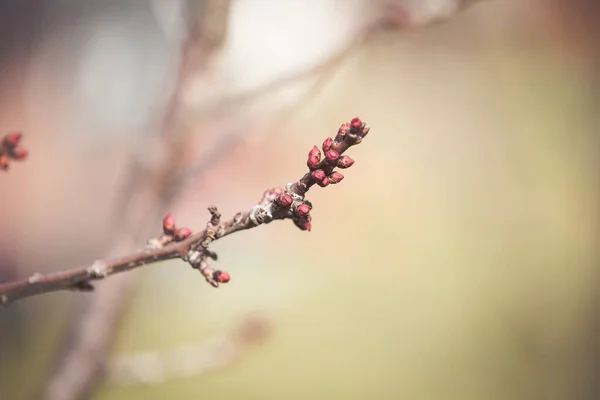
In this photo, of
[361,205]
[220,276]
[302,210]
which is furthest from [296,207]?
[361,205]

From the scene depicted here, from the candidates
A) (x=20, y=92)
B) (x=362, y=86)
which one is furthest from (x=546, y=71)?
(x=20, y=92)

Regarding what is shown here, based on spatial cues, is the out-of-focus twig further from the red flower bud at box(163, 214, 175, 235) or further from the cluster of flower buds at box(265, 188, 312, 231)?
the cluster of flower buds at box(265, 188, 312, 231)

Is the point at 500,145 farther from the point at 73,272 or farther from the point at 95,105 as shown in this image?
the point at 73,272

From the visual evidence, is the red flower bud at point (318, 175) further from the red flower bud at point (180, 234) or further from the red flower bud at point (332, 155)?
the red flower bud at point (180, 234)

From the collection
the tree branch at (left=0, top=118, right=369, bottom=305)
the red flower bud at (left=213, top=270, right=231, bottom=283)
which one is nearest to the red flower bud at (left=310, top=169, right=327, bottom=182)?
the tree branch at (left=0, top=118, right=369, bottom=305)

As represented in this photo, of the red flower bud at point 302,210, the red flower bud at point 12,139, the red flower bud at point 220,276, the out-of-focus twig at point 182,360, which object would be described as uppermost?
the out-of-focus twig at point 182,360

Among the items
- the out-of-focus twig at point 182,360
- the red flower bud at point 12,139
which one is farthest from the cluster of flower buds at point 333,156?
the out-of-focus twig at point 182,360
